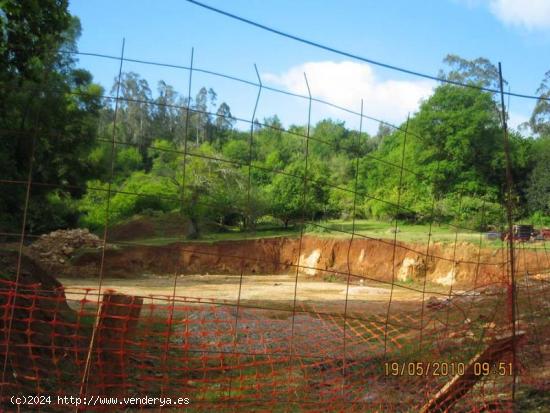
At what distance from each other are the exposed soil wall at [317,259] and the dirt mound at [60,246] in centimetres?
78

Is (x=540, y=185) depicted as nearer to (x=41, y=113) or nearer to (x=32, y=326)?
(x=41, y=113)

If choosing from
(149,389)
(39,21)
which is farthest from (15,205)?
(149,389)

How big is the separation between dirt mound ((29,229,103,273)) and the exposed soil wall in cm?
78

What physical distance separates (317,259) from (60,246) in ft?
42.3

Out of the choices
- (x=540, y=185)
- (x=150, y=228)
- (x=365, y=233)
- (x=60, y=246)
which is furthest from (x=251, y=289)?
(x=540, y=185)

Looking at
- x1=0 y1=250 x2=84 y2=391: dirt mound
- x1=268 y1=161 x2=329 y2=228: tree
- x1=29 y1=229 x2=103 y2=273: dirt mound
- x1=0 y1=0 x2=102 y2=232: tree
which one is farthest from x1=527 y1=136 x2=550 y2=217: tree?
x1=0 y1=250 x2=84 y2=391: dirt mound

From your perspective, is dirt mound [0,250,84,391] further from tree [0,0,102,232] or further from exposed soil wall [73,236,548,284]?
exposed soil wall [73,236,548,284]

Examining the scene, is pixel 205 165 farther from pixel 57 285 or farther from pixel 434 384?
pixel 434 384

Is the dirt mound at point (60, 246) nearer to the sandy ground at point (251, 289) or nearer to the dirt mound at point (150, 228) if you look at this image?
the sandy ground at point (251, 289)

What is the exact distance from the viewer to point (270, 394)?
5.32m

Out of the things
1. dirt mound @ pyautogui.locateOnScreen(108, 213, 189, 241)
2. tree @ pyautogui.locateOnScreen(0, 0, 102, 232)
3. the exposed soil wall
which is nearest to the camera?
tree @ pyautogui.locateOnScreen(0, 0, 102, 232)

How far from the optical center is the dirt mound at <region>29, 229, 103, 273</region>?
23219mm

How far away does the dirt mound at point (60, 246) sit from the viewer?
2322cm

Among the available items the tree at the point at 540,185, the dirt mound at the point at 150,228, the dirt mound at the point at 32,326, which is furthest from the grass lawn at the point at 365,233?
the dirt mound at the point at 32,326
